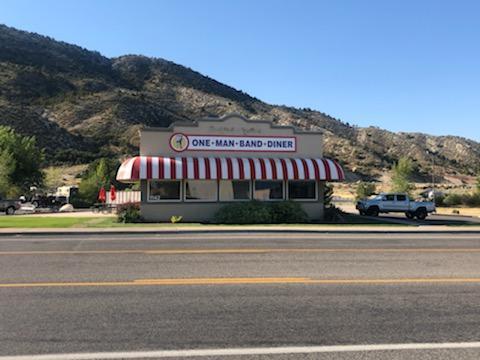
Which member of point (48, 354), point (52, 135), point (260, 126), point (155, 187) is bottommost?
point (48, 354)

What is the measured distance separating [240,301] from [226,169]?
63.6 feet

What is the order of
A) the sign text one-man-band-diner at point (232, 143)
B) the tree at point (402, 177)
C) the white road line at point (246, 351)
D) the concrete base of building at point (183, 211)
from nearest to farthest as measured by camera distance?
the white road line at point (246, 351) → the concrete base of building at point (183, 211) → the sign text one-man-band-diner at point (232, 143) → the tree at point (402, 177)

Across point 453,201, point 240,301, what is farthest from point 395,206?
point 240,301

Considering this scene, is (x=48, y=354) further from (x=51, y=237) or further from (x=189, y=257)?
(x=51, y=237)

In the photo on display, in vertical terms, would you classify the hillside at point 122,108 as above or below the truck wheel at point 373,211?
above

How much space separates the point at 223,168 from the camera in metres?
26.5

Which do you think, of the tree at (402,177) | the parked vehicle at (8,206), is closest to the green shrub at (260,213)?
the parked vehicle at (8,206)

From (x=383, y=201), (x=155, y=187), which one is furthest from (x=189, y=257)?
(x=383, y=201)

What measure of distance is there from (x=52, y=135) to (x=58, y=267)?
100 m

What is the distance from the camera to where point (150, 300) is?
7.32 metres

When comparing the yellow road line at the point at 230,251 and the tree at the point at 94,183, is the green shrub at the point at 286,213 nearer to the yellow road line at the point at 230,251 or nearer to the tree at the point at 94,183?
the yellow road line at the point at 230,251

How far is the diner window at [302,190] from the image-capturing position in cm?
2806

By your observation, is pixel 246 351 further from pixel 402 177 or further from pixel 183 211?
pixel 402 177

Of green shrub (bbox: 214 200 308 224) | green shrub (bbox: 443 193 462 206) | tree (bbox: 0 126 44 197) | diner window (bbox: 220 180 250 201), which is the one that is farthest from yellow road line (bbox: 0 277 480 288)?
tree (bbox: 0 126 44 197)
